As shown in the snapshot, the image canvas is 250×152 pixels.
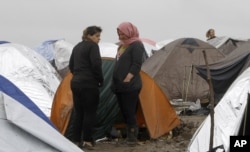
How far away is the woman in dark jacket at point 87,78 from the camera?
680cm

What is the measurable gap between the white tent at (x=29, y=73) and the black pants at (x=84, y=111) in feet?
6.31

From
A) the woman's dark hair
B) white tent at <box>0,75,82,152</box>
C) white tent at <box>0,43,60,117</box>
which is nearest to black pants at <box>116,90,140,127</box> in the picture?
the woman's dark hair

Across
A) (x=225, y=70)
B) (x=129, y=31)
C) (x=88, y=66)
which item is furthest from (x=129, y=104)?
(x=225, y=70)

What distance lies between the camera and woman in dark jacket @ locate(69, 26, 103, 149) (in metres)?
6.80

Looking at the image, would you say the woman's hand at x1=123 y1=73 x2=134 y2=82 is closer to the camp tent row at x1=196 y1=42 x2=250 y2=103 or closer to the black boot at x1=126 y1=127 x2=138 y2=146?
the black boot at x1=126 y1=127 x2=138 y2=146

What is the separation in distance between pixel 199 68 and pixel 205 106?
927 millimetres

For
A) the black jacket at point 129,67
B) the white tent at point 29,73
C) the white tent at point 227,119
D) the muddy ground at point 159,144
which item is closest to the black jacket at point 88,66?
the black jacket at point 129,67

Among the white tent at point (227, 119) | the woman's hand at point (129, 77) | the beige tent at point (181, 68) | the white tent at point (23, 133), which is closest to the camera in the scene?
the white tent at point (23, 133)

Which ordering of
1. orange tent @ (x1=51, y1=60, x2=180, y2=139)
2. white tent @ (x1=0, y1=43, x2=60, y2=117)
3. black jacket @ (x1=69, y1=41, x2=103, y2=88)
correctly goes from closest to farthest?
1. black jacket @ (x1=69, y1=41, x2=103, y2=88)
2. orange tent @ (x1=51, y1=60, x2=180, y2=139)
3. white tent @ (x1=0, y1=43, x2=60, y2=117)

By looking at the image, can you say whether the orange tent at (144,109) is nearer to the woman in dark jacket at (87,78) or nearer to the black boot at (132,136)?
the black boot at (132,136)

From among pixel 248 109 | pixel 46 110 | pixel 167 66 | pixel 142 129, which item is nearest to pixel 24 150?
pixel 248 109

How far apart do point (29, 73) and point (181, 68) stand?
14.0 ft

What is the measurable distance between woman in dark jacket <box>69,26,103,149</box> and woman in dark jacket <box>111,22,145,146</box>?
30 cm

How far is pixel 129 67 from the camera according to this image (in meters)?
7.05
